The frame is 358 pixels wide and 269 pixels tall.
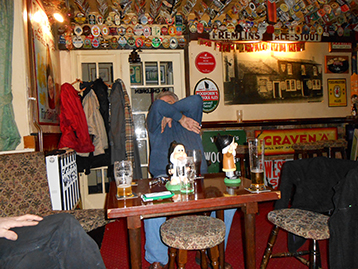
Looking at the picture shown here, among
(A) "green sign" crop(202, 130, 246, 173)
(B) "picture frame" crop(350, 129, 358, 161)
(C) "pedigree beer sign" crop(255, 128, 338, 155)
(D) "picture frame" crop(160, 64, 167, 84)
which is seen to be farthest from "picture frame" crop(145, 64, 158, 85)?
(B) "picture frame" crop(350, 129, 358, 161)

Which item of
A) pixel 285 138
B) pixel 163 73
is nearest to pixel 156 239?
pixel 163 73

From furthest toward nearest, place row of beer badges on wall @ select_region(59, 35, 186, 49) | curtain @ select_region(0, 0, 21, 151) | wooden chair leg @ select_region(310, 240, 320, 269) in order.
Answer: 1. row of beer badges on wall @ select_region(59, 35, 186, 49)
2. curtain @ select_region(0, 0, 21, 151)
3. wooden chair leg @ select_region(310, 240, 320, 269)

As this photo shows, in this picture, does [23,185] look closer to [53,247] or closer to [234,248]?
[53,247]

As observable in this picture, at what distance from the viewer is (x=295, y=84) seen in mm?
4371

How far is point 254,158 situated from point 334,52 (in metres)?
4.13

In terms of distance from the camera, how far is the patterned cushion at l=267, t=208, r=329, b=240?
143cm

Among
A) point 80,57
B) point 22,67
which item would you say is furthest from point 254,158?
point 80,57

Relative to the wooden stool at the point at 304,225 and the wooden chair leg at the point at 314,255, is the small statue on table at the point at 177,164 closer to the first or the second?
the wooden stool at the point at 304,225

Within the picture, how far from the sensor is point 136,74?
3973 mm

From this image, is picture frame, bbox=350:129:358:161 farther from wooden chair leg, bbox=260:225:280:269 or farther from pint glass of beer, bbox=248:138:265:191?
pint glass of beer, bbox=248:138:265:191

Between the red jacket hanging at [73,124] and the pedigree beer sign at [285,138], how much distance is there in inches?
103

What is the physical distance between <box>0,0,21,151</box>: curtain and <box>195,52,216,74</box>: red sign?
2.61m

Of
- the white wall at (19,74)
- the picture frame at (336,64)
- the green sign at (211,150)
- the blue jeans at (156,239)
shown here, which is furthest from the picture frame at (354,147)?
the white wall at (19,74)

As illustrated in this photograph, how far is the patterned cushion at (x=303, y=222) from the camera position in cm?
143
